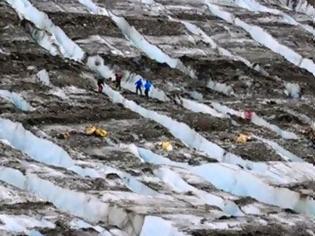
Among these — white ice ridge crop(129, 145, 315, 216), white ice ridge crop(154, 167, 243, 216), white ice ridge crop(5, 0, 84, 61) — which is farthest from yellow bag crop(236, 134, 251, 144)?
white ice ridge crop(5, 0, 84, 61)

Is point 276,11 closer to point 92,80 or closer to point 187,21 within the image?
point 187,21

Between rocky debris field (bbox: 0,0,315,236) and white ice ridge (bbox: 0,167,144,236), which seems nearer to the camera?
white ice ridge (bbox: 0,167,144,236)

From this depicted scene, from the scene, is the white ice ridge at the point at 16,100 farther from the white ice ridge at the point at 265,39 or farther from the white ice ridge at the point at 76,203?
the white ice ridge at the point at 265,39

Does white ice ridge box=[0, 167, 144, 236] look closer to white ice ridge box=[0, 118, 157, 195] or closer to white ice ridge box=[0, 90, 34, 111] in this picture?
white ice ridge box=[0, 118, 157, 195]

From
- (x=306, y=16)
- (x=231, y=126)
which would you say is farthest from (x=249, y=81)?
(x=306, y=16)

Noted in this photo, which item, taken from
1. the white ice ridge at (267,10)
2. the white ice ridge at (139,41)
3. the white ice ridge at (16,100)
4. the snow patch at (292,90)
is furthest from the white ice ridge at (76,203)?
the white ice ridge at (267,10)

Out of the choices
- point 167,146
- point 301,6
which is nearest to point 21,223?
point 167,146
